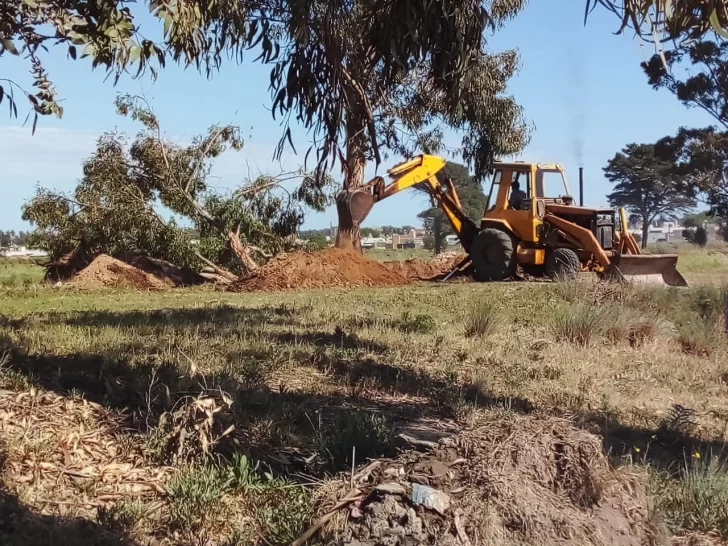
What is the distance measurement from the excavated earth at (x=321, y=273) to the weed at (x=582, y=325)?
946 centimetres

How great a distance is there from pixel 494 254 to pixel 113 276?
8830mm

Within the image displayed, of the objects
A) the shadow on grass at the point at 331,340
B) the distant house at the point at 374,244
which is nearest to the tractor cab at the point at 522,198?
the shadow on grass at the point at 331,340

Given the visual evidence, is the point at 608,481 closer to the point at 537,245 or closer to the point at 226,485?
the point at 226,485

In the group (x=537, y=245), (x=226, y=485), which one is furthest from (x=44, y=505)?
(x=537, y=245)

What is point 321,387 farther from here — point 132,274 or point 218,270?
point 218,270

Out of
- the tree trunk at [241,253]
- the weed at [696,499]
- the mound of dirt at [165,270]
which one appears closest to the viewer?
the weed at [696,499]

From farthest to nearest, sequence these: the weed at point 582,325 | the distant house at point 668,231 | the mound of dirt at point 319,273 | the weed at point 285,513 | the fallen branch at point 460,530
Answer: the distant house at point 668,231 < the mound of dirt at point 319,273 < the weed at point 582,325 < the weed at point 285,513 < the fallen branch at point 460,530

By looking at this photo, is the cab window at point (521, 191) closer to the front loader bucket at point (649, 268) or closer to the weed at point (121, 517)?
the front loader bucket at point (649, 268)

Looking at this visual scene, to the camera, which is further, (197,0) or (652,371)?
(652,371)

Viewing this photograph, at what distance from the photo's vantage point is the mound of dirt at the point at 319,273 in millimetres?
19938

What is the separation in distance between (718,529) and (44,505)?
3.84m

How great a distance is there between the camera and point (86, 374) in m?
6.82

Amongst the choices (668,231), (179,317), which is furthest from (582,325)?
(668,231)

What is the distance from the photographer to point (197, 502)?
4.88m
